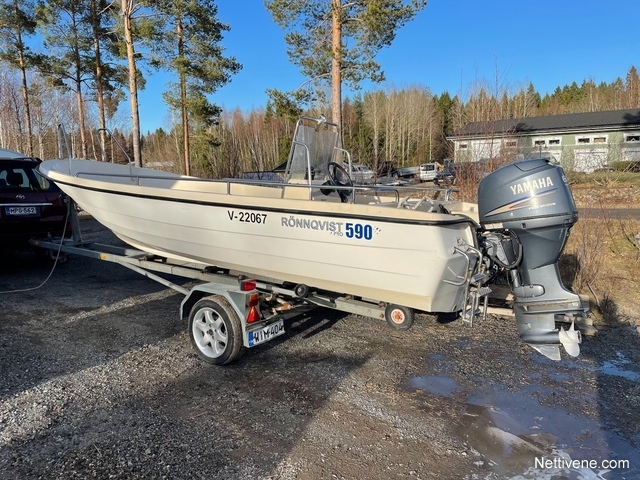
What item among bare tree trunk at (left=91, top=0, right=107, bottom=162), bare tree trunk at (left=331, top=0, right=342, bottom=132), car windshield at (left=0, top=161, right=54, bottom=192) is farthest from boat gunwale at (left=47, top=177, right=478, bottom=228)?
bare tree trunk at (left=91, top=0, right=107, bottom=162)

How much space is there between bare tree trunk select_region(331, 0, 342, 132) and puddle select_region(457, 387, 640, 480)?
387 inches

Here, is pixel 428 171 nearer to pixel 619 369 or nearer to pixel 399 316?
pixel 619 369

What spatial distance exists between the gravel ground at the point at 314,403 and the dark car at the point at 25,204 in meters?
1.89

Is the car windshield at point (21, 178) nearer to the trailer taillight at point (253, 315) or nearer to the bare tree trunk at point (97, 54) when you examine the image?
the trailer taillight at point (253, 315)

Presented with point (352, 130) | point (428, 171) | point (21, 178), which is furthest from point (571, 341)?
point (352, 130)

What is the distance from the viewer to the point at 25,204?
21.2 ft

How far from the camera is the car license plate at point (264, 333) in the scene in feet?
12.4

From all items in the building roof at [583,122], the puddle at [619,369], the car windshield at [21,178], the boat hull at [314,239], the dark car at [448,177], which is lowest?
the puddle at [619,369]

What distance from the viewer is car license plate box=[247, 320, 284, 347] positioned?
12.4 ft

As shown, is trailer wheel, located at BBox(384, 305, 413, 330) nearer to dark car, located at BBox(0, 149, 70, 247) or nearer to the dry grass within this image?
the dry grass

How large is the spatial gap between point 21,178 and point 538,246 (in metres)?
7.13

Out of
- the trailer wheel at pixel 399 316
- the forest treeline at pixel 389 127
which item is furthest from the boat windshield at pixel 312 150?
the forest treeline at pixel 389 127

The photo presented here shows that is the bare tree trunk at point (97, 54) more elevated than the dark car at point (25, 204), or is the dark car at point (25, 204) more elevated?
the bare tree trunk at point (97, 54)

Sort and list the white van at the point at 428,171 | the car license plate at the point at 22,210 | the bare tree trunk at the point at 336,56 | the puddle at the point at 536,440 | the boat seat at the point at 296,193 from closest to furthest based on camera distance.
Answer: the puddle at the point at 536,440, the boat seat at the point at 296,193, the car license plate at the point at 22,210, the bare tree trunk at the point at 336,56, the white van at the point at 428,171
